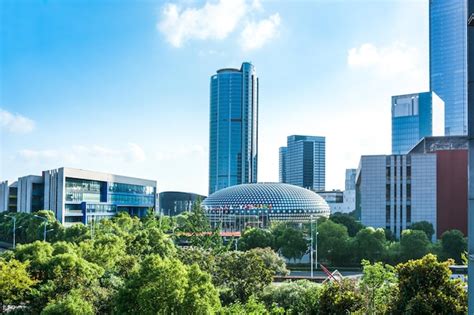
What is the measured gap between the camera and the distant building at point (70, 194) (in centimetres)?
7419

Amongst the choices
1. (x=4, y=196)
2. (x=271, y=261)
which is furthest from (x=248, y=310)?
(x=4, y=196)

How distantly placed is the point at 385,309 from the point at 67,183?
66199 mm

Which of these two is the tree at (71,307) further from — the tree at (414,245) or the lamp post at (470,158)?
the tree at (414,245)

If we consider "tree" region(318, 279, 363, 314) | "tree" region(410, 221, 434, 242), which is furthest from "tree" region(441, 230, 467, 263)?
"tree" region(318, 279, 363, 314)

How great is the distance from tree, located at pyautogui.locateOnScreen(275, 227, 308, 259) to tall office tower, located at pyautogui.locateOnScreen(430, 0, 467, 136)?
5216 inches

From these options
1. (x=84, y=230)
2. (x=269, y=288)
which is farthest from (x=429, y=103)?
(x=269, y=288)

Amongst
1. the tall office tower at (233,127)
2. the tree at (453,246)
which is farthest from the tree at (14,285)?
the tall office tower at (233,127)

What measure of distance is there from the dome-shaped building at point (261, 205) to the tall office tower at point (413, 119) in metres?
51.1

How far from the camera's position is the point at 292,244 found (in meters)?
50.4

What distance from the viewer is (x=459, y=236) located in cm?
4669

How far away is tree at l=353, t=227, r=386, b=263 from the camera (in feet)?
157

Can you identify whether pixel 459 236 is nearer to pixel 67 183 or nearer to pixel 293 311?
pixel 293 311

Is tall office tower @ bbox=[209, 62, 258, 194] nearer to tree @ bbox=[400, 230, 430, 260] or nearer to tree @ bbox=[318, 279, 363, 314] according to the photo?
tree @ bbox=[400, 230, 430, 260]

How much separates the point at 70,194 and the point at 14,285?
2215 inches
